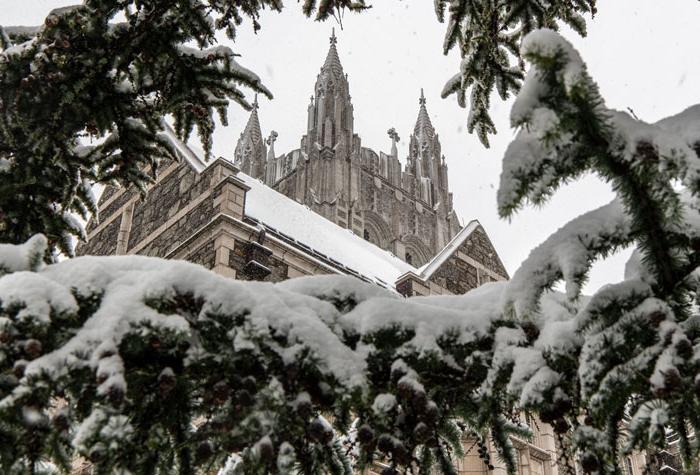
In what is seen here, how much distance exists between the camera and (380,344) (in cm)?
264

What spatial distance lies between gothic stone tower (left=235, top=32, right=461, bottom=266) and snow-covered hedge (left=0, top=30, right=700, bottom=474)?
4305 cm

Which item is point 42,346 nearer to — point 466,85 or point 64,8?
point 64,8

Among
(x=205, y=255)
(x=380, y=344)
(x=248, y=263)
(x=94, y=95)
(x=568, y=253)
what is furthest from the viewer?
(x=205, y=255)

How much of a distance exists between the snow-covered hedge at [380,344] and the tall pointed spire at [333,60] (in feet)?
181

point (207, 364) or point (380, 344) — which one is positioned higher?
point (380, 344)

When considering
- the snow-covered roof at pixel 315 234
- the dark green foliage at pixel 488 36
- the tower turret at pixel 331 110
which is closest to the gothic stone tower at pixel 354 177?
the tower turret at pixel 331 110

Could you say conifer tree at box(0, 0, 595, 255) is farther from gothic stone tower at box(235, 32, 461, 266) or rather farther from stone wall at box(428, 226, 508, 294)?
gothic stone tower at box(235, 32, 461, 266)

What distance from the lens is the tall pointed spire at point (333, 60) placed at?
56.7m

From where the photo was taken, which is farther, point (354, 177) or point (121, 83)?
point (354, 177)

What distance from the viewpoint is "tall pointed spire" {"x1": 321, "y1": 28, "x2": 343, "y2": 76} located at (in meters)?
56.7

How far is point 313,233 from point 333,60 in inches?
1679

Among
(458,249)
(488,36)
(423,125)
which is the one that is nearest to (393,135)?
(423,125)

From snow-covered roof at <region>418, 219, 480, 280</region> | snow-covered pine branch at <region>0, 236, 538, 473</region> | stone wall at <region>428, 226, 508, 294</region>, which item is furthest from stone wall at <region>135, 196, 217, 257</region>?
snow-covered pine branch at <region>0, 236, 538, 473</region>

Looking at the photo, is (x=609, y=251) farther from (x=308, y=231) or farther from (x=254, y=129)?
(x=254, y=129)
